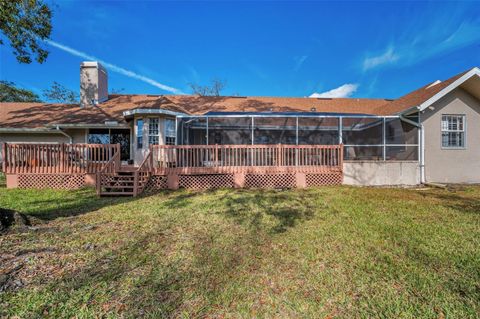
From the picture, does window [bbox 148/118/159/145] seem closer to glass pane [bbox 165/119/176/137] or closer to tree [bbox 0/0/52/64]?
glass pane [bbox 165/119/176/137]

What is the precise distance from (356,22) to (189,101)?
1146 centimetres

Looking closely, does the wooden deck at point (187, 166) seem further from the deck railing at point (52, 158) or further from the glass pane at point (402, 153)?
the glass pane at point (402, 153)

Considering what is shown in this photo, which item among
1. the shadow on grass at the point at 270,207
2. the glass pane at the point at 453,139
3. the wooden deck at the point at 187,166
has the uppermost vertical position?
the glass pane at the point at 453,139

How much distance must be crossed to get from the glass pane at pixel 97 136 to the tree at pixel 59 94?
23768 millimetres

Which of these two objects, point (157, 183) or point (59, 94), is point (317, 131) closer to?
point (157, 183)

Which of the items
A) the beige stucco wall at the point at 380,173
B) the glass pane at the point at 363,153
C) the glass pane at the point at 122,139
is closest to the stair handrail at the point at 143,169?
the glass pane at the point at 122,139

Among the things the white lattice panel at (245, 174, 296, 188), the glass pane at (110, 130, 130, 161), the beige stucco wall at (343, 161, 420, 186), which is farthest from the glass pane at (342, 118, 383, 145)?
the glass pane at (110, 130, 130, 161)

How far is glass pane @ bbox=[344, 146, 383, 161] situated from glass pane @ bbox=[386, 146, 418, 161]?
42 cm

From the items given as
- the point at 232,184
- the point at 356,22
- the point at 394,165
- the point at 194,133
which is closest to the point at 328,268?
the point at 232,184

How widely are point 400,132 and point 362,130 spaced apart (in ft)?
5.74

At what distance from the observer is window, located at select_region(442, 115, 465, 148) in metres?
10.5

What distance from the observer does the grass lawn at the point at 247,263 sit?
2.35m

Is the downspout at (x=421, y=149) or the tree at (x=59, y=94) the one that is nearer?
the downspout at (x=421, y=149)

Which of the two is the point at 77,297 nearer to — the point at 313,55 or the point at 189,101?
the point at 189,101
